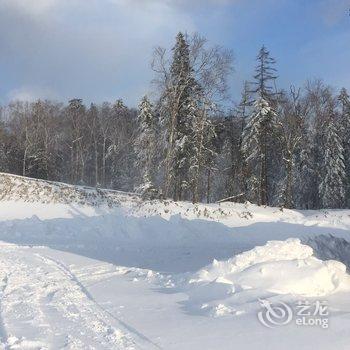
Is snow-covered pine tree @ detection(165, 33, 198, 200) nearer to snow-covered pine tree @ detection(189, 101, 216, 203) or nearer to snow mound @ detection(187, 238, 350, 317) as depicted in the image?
snow-covered pine tree @ detection(189, 101, 216, 203)

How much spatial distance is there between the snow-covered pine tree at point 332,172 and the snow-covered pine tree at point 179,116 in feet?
41.8

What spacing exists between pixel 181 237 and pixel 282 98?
24965 mm

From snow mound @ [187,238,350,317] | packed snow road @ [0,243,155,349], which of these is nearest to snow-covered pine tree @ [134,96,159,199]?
packed snow road @ [0,243,155,349]

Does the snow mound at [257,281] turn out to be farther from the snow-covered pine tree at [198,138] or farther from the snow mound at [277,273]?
the snow-covered pine tree at [198,138]

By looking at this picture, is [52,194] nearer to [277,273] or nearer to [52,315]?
[277,273]

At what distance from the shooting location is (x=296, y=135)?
40.9 meters

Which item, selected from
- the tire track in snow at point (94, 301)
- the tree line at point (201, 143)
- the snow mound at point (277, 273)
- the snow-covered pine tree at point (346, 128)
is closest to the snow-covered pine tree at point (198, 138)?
the tree line at point (201, 143)

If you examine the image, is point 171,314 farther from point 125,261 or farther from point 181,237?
point 181,237

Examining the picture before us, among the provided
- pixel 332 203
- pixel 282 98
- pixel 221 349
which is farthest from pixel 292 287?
pixel 332 203

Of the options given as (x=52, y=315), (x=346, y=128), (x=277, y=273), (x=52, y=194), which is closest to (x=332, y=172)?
(x=346, y=128)

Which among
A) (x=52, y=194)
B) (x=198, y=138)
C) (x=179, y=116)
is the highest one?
(x=179, y=116)

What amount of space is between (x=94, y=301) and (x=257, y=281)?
2665 mm

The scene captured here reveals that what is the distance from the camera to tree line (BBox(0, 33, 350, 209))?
38.1 m

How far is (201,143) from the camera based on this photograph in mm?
37344
